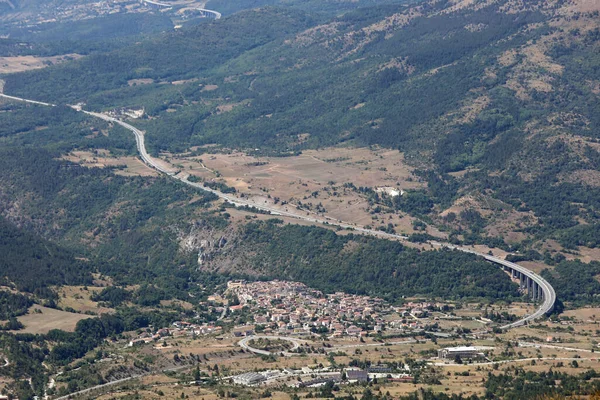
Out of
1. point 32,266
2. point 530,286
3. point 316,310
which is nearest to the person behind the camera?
point 316,310

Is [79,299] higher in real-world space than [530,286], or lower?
higher

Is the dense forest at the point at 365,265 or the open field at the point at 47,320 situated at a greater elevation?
the open field at the point at 47,320

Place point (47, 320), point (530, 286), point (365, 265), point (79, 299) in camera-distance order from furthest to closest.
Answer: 1. point (365, 265)
2. point (530, 286)
3. point (79, 299)
4. point (47, 320)

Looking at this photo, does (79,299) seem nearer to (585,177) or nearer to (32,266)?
(32,266)

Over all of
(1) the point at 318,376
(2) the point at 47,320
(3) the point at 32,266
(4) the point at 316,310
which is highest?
(1) the point at 318,376

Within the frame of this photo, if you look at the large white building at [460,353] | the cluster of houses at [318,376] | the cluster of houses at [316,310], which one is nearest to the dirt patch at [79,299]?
the cluster of houses at [316,310]

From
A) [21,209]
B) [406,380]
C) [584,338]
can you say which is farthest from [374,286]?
[21,209]

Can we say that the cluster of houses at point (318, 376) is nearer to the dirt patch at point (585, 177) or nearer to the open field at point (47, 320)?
the open field at point (47, 320)

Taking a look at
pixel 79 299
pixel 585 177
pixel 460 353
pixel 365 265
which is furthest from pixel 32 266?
pixel 585 177

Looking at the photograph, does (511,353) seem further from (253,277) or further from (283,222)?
(283,222)
